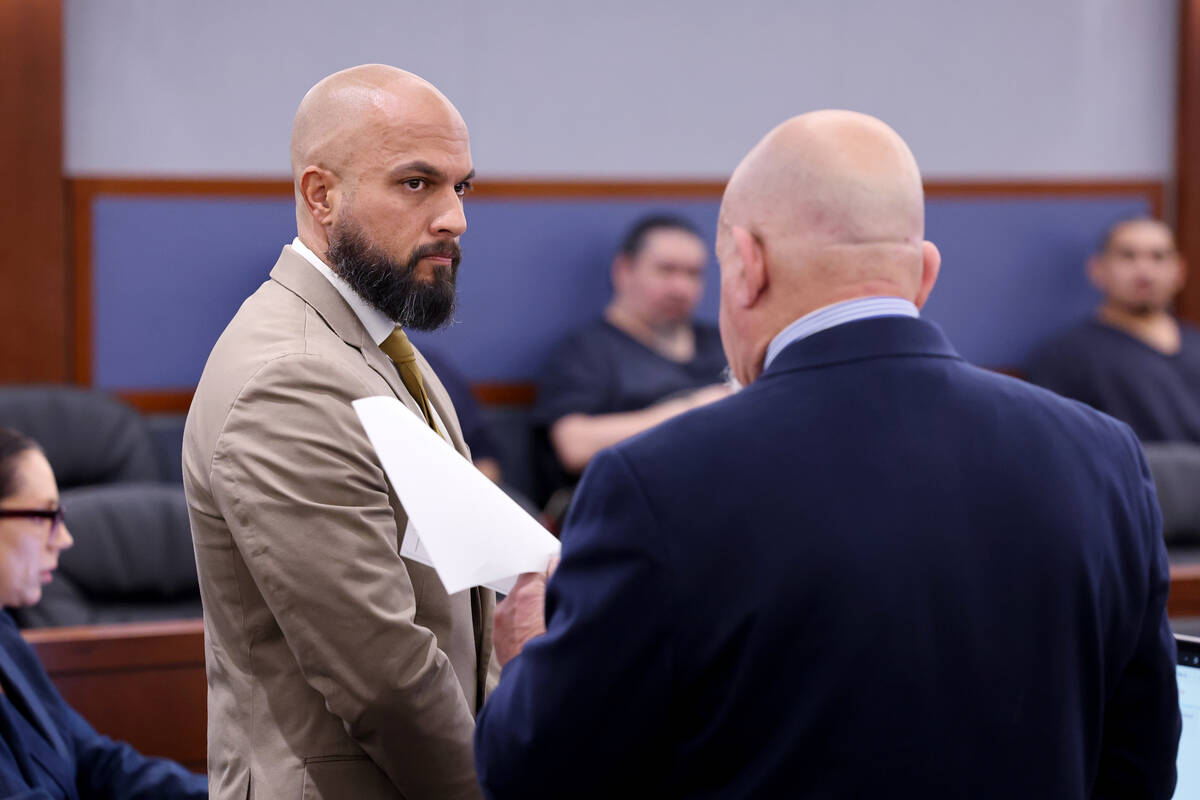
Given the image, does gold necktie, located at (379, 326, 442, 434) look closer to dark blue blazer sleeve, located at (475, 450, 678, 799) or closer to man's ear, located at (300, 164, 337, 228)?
man's ear, located at (300, 164, 337, 228)

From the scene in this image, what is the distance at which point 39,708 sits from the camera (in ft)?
6.17

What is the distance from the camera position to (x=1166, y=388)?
455cm

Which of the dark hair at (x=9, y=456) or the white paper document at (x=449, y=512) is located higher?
the white paper document at (x=449, y=512)

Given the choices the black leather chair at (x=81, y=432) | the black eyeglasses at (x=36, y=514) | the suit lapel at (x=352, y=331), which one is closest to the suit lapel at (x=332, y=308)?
the suit lapel at (x=352, y=331)

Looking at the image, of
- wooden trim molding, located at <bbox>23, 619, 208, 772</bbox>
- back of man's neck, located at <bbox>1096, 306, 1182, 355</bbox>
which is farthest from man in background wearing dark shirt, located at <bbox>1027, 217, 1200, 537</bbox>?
wooden trim molding, located at <bbox>23, 619, 208, 772</bbox>

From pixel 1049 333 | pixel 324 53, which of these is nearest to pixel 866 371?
pixel 324 53

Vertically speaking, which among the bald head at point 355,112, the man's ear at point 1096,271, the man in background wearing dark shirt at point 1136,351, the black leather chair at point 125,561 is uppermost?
the bald head at point 355,112

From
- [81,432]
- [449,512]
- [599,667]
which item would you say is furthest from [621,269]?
[599,667]

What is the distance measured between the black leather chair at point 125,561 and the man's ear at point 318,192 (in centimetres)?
151

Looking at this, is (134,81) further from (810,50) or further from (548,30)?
(810,50)

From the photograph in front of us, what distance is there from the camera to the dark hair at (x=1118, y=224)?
4723 mm

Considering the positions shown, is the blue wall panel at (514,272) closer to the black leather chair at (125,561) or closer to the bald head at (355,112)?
the black leather chair at (125,561)

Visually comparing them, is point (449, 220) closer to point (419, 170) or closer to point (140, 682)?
point (419, 170)

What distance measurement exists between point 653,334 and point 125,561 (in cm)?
195
